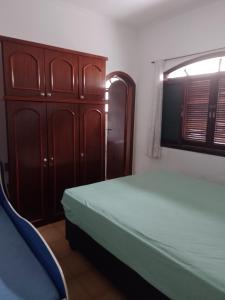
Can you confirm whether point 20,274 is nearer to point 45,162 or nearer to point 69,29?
point 45,162

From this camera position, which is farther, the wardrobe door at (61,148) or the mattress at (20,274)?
the wardrobe door at (61,148)

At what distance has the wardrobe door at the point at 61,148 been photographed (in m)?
2.64

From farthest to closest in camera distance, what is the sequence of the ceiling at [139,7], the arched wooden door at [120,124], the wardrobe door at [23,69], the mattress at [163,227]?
the arched wooden door at [120,124] → the ceiling at [139,7] → the wardrobe door at [23,69] → the mattress at [163,227]

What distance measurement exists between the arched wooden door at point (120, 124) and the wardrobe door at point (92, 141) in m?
0.74

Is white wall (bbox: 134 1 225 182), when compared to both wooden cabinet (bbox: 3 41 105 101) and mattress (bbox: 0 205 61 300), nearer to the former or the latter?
wooden cabinet (bbox: 3 41 105 101)

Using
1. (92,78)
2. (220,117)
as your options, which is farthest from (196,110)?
(92,78)

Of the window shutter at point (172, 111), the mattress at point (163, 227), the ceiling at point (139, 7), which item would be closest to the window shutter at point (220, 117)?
the window shutter at point (172, 111)

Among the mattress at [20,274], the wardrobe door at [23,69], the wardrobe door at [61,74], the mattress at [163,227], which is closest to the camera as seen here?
the mattress at [20,274]

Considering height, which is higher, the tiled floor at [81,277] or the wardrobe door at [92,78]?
the wardrobe door at [92,78]

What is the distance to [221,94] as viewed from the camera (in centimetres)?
285

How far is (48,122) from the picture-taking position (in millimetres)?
2588

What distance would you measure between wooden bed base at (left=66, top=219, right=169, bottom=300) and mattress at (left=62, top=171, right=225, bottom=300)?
0.28 ft

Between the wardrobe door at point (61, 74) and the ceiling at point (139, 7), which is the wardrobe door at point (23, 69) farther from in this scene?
the ceiling at point (139, 7)

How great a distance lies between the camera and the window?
2.90 meters
